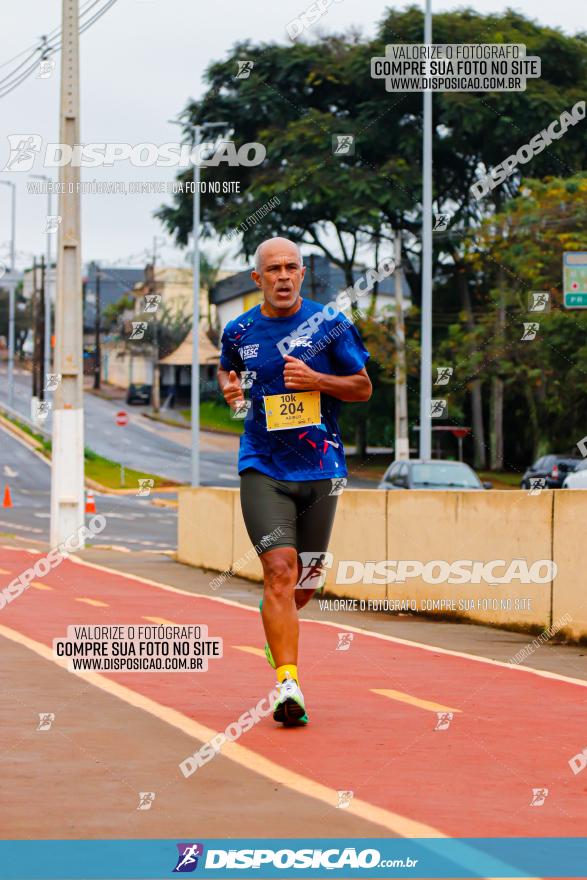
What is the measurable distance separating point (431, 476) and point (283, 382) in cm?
2015

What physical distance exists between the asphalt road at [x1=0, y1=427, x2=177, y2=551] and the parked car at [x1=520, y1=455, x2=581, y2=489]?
8.51m

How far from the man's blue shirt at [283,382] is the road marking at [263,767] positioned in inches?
44.6

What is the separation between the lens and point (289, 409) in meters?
7.65

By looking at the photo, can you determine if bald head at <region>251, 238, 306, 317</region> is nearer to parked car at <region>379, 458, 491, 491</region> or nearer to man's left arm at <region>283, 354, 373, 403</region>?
man's left arm at <region>283, 354, 373, 403</region>

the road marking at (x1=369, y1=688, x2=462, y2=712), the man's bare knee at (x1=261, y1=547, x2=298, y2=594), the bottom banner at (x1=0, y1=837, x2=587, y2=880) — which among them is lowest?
the road marking at (x1=369, y1=688, x2=462, y2=712)

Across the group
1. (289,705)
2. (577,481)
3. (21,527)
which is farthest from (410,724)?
(21,527)

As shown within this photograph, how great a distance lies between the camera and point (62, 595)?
48.7 feet

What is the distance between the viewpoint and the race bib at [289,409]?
7.64m

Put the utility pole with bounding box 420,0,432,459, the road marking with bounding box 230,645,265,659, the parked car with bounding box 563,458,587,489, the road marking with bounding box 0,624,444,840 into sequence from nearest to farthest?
the road marking with bounding box 0,624,444,840 < the road marking with bounding box 230,645,265,659 < the parked car with bounding box 563,458,587,489 < the utility pole with bounding box 420,0,432,459

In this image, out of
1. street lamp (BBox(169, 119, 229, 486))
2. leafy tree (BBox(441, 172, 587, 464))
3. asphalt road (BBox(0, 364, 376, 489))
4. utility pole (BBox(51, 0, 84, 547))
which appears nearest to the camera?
utility pole (BBox(51, 0, 84, 547))

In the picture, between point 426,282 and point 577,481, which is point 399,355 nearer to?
point 426,282

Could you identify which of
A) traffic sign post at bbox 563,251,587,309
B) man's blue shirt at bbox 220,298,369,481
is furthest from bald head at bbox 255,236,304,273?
traffic sign post at bbox 563,251,587,309

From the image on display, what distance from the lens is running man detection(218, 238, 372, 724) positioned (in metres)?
7.58

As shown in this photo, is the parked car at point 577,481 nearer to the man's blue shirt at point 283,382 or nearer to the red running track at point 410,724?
the red running track at point 410,724
